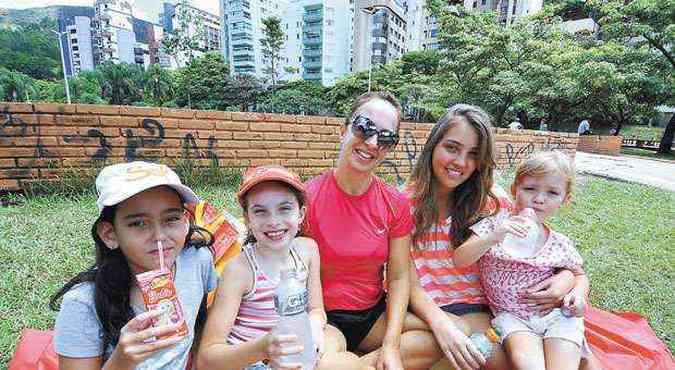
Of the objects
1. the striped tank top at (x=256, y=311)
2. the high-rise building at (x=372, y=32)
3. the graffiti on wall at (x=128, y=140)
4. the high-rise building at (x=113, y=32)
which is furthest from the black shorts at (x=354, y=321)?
the high-rise building at (x=113, y=32)

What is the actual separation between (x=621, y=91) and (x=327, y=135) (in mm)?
18389

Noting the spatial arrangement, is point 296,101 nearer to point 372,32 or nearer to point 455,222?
point 372,32

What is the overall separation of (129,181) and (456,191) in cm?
178

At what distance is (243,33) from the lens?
84.3 m

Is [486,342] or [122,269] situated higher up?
[122,269]

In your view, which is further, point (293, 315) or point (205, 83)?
point (205, 83)

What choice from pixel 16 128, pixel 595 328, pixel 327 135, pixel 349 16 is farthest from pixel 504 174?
pixel 349 16

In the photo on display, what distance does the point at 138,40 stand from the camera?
Result: 114 meters

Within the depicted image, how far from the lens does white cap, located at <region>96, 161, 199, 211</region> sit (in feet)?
4.27

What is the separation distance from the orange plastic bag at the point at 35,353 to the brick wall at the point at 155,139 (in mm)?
3229

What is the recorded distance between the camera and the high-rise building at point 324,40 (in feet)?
242

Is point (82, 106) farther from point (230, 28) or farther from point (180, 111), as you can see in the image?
point (230, 28)

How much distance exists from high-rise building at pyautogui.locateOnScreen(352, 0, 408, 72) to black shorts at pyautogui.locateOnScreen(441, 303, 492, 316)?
66.9m

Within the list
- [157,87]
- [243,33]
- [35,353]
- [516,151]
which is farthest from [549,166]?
[243,33]
